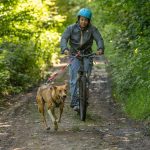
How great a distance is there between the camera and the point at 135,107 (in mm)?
11797

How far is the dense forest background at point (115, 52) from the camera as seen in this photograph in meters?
12.7

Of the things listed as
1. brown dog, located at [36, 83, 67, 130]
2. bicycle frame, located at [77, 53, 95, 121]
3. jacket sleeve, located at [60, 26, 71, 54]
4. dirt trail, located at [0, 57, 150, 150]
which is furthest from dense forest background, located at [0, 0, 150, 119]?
brown dog, located at [36, 83, 67, 130]

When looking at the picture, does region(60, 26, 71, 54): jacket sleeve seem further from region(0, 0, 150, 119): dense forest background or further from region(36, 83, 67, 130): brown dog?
region(0, 0, 150, 119): dense forest background

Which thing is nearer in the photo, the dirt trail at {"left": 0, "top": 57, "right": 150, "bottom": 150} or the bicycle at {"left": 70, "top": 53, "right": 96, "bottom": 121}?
the dirt trail at {"left": 0, "top": 57, "right": 150, "bottom": 150}

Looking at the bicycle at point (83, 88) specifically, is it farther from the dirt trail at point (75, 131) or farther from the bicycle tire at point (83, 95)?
the dirt trail at point (75, 131)

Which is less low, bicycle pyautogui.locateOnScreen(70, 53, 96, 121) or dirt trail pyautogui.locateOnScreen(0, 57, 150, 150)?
bicycle pyautogui.locateOnScreen(70, 53, 96, 121)

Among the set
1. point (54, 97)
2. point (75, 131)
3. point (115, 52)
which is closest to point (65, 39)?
point (54, 97)

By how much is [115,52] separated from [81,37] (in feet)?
25.8

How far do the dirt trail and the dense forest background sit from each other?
0.63 metres

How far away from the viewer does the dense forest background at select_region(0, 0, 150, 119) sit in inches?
501

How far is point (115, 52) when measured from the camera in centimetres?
1873

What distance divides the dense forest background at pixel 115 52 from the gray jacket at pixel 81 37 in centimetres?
152

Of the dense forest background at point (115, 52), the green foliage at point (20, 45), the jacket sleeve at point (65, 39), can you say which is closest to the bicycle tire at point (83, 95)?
the jacket sleeve at point (65, 39)

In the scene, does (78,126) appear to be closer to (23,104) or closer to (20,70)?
(23,104)
